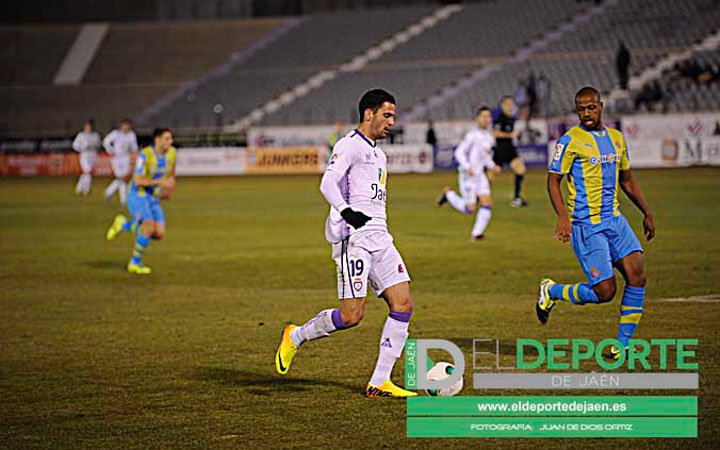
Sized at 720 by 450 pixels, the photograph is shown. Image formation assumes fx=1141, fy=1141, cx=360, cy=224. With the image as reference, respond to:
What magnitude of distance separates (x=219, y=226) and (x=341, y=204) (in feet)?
56.0

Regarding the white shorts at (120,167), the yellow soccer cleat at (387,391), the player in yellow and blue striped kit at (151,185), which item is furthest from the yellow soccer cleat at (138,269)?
the white shorts at (120,167)

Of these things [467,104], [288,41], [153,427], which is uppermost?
[288,41]

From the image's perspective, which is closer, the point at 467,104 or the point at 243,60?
the point at 467,104

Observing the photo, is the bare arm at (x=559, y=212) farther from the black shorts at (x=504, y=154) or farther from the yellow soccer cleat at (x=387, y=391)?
the black shorts at (x=504, y=154)

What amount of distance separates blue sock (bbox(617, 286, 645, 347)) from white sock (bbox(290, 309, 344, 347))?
8.31 ft

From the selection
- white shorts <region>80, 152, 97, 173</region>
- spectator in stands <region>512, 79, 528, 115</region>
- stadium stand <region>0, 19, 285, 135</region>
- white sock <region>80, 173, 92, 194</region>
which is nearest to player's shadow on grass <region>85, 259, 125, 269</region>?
Answer: white shorts <region>80, 152, 97, 173</region>

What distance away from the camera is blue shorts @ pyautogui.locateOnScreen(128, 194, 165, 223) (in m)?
17.0

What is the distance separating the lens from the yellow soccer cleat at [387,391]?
8398 millimetres

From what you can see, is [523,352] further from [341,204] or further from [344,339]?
[341,204]

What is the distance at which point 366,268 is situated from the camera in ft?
27.6

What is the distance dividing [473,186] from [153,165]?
6854 millimetres

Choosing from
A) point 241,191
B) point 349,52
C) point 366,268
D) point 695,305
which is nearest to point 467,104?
point 349,52

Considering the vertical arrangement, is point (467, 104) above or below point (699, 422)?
above

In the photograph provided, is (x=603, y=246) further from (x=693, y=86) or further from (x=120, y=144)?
(x=693, y=86)
